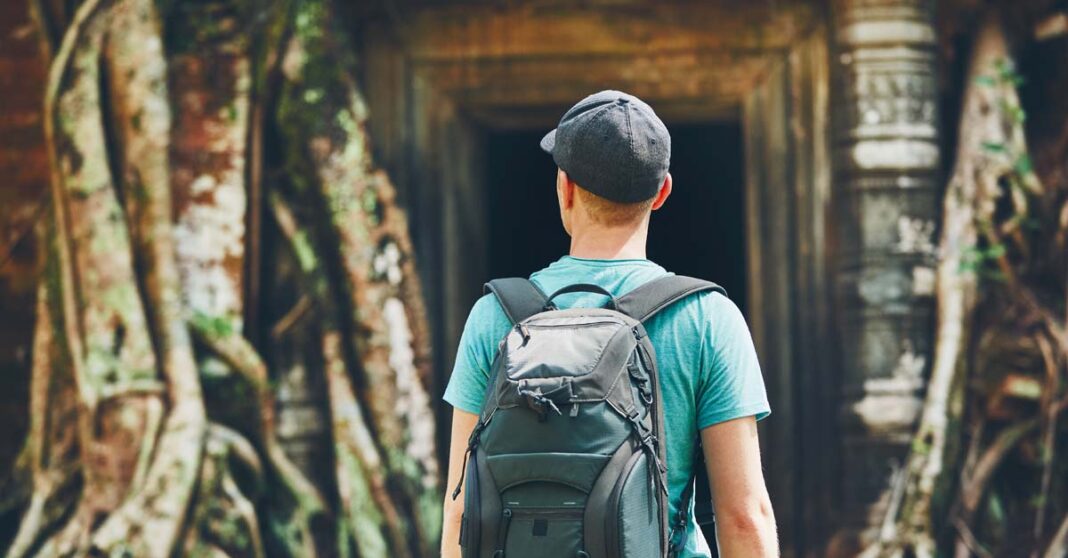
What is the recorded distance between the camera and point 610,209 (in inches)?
83.3

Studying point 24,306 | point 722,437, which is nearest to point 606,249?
point 722,437

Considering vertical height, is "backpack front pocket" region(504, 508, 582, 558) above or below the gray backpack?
below

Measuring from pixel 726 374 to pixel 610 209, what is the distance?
11.8 inches

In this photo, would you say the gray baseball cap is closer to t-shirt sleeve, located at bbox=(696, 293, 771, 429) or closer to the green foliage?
t-shirt sleeve, located at bbox=(696, 293, 771, 429)

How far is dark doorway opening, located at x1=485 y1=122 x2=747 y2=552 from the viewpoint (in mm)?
6824

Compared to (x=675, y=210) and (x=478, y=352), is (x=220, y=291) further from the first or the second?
(x=675, y=210)

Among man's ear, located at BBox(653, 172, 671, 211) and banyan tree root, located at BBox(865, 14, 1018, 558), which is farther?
banyan tree root, located at BBox(865, 14, 1018, 558)

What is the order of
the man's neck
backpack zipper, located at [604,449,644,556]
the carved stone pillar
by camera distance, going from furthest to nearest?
the carved stone pillar, the man's neck, backpack zipper, located at [604,449,644,556]

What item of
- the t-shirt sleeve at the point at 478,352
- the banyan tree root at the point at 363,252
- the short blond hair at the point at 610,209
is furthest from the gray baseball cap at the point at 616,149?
the banyan tree root at the point at 363,252

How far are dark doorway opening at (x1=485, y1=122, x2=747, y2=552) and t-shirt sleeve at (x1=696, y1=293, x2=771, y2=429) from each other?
174 inches

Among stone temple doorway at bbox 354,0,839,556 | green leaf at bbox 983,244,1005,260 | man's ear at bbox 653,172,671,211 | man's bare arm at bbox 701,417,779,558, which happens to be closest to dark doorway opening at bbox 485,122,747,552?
stone temple doorway at bbox 354,0,839,556

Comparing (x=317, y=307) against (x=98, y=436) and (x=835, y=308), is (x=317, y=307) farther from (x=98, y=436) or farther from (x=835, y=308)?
(x=835, y=308)

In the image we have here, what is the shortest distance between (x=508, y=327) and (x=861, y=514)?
283cm

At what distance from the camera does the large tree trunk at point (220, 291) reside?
4.50 metres
